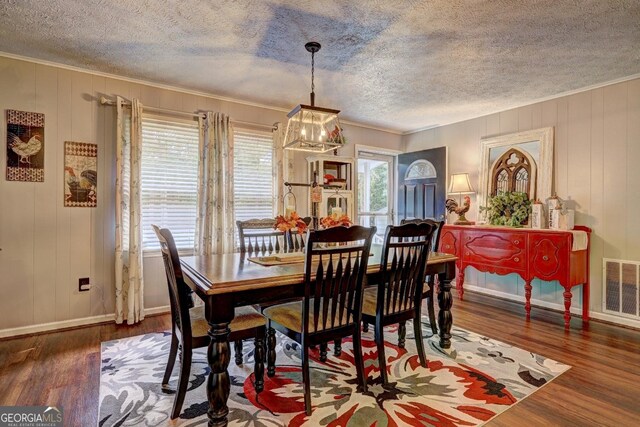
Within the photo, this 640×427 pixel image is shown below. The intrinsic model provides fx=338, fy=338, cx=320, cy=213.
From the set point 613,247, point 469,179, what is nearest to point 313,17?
point 469,179

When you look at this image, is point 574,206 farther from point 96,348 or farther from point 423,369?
point 96,348

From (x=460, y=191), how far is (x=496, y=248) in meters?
0.98

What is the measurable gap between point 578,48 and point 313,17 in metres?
2.16

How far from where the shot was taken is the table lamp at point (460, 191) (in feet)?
14.7

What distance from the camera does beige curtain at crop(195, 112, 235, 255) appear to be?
379cm

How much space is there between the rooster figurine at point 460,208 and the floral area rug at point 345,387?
1.86m

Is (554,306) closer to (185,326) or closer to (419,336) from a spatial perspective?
(419,336)

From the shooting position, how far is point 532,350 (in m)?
2.78

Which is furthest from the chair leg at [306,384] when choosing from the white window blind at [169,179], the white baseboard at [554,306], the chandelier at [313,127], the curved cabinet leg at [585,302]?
the white baseboard at [554,306]

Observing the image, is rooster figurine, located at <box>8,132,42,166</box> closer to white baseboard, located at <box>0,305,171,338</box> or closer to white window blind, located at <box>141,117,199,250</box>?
white window blind, located at <box>141,117,199,250</box>

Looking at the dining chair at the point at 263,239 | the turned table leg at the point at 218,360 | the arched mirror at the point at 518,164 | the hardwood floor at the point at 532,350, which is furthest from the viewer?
the arched mirror at the point at 518,164

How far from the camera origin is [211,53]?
2.86 m

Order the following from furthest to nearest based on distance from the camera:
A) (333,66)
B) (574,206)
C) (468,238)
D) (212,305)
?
(468,238) → (574,206) → (333,66) → (212,305)

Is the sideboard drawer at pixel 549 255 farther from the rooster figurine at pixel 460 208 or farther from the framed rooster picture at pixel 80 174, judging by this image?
the framed rooster picture at pixel 80 174
